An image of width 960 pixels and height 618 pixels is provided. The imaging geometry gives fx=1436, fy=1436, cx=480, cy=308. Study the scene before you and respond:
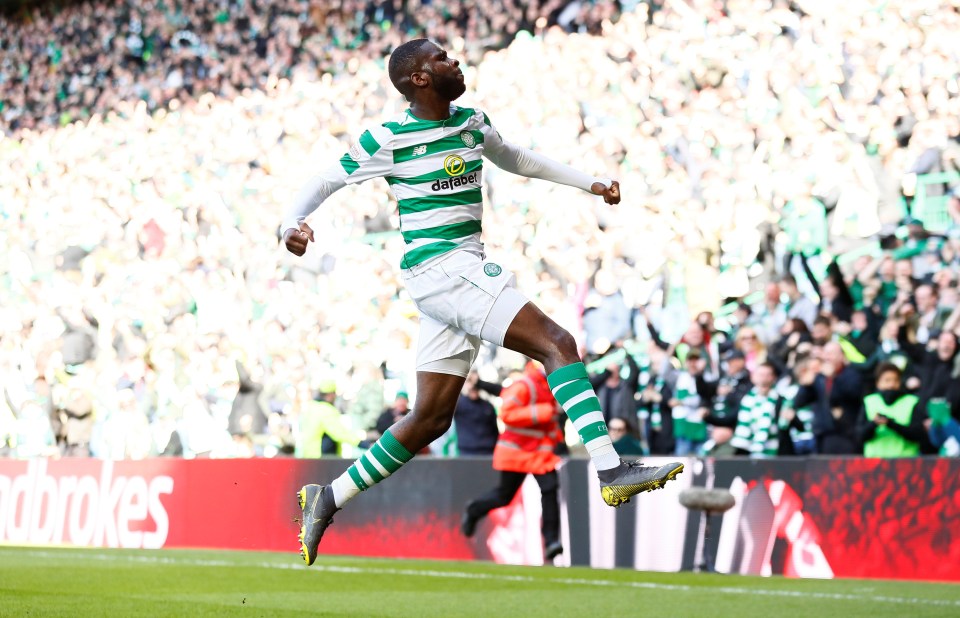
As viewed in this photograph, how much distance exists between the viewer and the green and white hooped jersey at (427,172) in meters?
5.92

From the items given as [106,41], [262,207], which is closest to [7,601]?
[262,207]

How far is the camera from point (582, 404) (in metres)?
5.67

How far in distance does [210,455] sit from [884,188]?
7.47 meters

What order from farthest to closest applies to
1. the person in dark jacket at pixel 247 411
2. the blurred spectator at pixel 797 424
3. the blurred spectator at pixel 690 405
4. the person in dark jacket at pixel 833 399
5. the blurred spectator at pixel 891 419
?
the person in dark jacket at pixel 247 411, the blurred spectator at pixel 690 405, the blurred spectator at pixel 797 424, the person in dark jacket at pixel 833 399, the blurred spectator at pixel 891 419

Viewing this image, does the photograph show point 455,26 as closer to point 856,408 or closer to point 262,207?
point 262,207

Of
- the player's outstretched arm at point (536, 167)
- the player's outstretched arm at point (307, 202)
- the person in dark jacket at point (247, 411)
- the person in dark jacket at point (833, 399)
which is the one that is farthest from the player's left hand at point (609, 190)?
the person in dark jacket at point (247, 411)

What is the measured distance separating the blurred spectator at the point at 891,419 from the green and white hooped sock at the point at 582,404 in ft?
17.4

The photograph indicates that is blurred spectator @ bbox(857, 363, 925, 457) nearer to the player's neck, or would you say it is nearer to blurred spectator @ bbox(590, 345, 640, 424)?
blurred spectator @ bbox(590, 345, 640, 424)

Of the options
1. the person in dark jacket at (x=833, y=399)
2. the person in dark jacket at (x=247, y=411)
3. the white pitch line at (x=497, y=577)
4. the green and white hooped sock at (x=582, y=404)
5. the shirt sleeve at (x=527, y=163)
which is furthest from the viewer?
the person in dark jacket at (x=247, y=411)

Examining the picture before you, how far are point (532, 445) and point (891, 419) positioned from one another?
108 inches

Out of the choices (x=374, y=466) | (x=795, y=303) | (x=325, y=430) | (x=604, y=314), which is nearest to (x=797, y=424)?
(x=795, y=303)

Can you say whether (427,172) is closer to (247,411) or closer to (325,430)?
(325,430)

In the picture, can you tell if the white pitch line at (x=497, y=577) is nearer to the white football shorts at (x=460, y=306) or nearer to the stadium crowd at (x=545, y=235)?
the stadium crowd at (x=545, y=235)

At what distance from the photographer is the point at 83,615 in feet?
23.3
